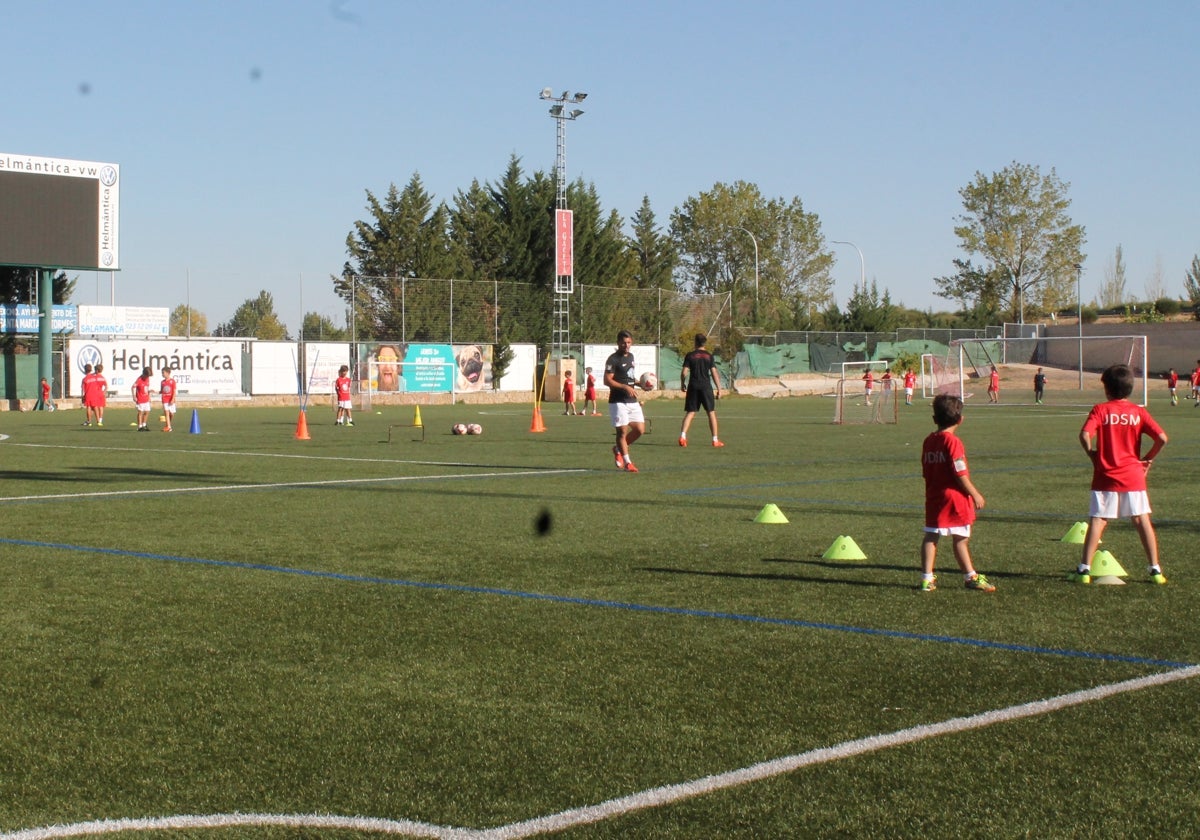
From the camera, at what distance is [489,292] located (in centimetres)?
6359

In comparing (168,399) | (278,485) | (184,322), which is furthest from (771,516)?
(184,322)

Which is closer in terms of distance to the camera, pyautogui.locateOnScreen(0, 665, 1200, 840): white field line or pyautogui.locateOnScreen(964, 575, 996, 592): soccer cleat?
pyautogui.locateOnScreen(0, 665, 1200, 840): white field line

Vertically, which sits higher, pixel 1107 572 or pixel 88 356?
pixel 88 356

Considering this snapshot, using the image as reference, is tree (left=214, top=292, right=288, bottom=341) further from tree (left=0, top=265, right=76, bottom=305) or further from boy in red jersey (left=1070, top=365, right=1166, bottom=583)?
boy in red jersey (left=1070, top=365, right=1166, bottom=583)

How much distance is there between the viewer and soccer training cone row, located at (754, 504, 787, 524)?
40.5 feet

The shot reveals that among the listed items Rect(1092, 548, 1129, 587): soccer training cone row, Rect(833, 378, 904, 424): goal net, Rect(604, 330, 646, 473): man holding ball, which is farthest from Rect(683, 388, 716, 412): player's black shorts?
Rect(1092, 548, 1129, 587): soccer training cone row

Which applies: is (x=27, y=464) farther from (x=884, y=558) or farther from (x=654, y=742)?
(x=654, y=742)

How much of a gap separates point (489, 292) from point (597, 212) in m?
20.8

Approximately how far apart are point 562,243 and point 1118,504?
196 feet

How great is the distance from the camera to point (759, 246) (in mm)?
110688

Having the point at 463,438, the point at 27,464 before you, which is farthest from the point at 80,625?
the point at 463,438

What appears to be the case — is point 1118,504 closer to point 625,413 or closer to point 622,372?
point 625,413

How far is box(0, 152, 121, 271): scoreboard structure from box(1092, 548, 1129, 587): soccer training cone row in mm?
48075

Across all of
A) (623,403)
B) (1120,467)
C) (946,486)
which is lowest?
(946,486)
